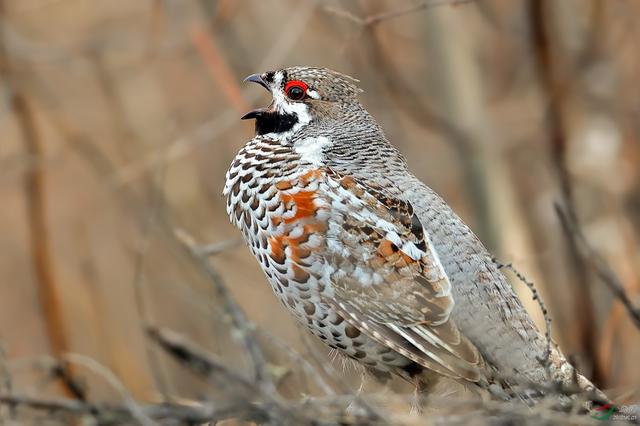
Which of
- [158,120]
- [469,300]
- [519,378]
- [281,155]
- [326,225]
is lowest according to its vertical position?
[519,378]

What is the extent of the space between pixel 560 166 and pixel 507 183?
926mm

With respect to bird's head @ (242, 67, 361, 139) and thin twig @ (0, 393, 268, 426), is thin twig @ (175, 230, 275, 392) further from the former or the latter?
bird's head @ (242, 67, 361, 139)

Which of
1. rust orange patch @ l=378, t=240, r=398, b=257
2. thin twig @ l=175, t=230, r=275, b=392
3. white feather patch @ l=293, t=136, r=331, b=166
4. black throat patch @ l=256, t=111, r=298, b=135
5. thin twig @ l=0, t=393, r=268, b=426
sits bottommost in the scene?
thin twig @ l=0, t=393, r=268, b=426

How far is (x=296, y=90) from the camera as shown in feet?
16.9

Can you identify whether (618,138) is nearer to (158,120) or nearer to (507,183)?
(507,183)

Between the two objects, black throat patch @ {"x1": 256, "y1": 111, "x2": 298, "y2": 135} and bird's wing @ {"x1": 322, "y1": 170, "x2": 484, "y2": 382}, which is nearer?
bird's wing @ {"x1": 322, "y1": 170, "x2": 484, "y2": 382}

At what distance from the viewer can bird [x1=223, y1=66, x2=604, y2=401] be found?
4617mm

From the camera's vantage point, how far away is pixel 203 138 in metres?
7.26

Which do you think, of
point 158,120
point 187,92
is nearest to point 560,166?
point 158,120

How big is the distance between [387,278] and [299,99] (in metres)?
1.04

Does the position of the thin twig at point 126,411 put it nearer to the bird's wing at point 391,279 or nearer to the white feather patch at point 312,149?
the bird's wing at point 391,279

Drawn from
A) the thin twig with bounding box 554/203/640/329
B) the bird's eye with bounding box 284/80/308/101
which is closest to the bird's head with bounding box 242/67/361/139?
the bird's eye with bounding box 284/80/308/101

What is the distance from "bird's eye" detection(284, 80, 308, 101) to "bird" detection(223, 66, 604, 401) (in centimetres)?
40

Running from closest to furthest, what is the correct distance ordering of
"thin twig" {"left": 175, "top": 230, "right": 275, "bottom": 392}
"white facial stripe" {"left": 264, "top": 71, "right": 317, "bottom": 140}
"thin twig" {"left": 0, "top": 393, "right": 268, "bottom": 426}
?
1. "thin twig" {"left": 0, "top": 393, "right": 268, "bottom": 426}
2. "thin twig" {"left": 175, "top": 230, "right": 275, "bottom": 392}
3. "white facial stripe" {"left": 264, "top": 71, "right": 317, "bottom": 140}
